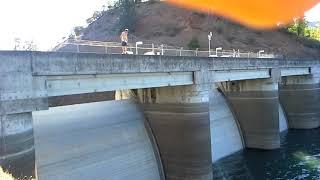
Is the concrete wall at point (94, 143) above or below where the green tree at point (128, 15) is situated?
below

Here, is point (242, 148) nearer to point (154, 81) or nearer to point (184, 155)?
point (184, 155)

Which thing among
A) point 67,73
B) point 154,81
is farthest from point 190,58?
point 67,73

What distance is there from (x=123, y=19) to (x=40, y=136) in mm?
60987

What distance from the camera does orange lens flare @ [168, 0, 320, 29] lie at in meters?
75.8

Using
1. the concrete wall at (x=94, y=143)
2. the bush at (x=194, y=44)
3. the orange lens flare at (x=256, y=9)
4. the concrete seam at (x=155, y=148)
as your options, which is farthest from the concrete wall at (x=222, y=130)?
the orange lens flare at (x=256, y=9)

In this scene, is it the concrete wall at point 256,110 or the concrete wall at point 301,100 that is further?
the concrete wall at point 301,100

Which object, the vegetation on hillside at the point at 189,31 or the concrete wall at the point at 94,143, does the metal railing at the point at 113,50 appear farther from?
the vegetation on hillside at the point at 189,31

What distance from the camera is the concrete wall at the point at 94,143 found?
17297 mm

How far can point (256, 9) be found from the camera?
248ft

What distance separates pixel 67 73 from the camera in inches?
600

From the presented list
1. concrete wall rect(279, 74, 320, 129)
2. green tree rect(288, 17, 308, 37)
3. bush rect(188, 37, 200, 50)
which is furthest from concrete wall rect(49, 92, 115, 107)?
green tree rect(288, 17, 308, 37)

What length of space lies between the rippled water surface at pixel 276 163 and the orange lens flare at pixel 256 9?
46.3m

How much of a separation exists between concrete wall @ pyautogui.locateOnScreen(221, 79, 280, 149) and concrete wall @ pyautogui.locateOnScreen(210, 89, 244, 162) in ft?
2.33

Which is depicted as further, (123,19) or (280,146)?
(123,19)
